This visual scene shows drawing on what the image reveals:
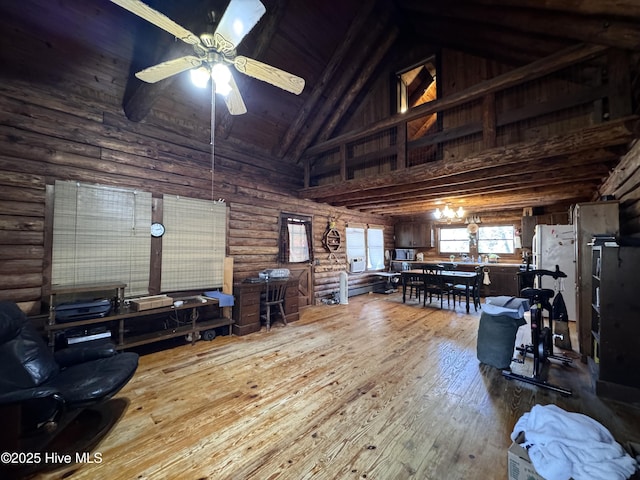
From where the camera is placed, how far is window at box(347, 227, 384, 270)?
779 cm

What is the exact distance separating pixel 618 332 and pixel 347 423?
2764 millimetres

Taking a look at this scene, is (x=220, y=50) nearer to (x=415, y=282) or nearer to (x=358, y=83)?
(x=358, y=83)

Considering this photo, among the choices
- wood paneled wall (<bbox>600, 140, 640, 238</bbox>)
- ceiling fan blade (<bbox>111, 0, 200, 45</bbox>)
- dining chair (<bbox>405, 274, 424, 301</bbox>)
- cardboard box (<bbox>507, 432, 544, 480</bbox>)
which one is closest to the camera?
cardboard box (<bbox>507, 432, 544, 480</bbox>)

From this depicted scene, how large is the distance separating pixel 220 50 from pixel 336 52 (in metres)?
2.84

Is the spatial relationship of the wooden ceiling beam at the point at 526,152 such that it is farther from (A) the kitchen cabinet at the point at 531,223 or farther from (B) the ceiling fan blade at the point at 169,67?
(A) the kitchen cabinet at the point at 531,223

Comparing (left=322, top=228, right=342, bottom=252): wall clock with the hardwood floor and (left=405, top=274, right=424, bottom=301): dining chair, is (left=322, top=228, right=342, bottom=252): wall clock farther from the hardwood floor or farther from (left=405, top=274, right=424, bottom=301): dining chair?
the hardwood floor

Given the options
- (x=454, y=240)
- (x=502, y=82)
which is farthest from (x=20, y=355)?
(x=454, y=240)

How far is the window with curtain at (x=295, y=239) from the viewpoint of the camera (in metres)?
5.68

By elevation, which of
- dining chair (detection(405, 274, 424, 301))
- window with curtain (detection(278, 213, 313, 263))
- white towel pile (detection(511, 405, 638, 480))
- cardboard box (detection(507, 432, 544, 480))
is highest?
window with curtain (detection(278, 213, 313, 263))

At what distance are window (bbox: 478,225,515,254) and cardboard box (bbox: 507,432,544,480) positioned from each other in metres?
7.77

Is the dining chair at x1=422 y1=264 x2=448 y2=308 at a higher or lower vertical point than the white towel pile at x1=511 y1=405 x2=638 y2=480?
higher

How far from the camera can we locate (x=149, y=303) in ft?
10.9

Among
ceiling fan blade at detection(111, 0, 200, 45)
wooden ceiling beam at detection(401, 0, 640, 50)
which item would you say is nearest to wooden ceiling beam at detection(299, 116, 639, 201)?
wooden ceiling beam at detection(401, 0, 640, 50)

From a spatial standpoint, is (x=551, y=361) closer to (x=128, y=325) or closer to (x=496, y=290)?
(x=496, y=290)
